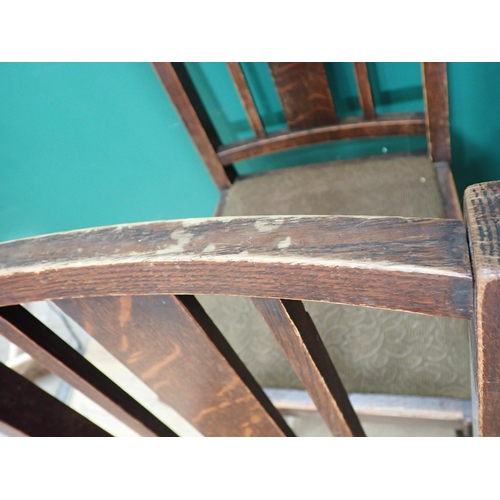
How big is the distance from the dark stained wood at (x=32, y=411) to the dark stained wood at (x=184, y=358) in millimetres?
82

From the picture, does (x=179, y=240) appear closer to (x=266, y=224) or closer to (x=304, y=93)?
(x=266, y=224)

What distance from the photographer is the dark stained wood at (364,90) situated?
707 millimetres

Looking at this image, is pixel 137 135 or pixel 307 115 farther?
pixel 137 135

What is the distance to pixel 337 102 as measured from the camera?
880 mm

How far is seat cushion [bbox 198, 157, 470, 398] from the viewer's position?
573 millimetres

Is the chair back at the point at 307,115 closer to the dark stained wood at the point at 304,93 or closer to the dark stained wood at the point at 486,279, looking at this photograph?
the dark stained wood at the point at 304,93

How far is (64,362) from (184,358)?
0.09 metres

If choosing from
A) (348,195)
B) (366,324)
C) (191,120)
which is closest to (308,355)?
(366,324)

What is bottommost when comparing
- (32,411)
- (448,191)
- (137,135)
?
(32,411)

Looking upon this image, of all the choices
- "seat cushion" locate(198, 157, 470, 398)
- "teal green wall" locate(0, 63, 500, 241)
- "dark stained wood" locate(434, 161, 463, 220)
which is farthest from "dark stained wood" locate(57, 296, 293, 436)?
"teal green wall" locate(0, 63, 500, 241)

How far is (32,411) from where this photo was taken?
1.34 feet

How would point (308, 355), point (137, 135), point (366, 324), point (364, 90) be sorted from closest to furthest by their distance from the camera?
point (308, 355)
point (366, 324)
point (364, 90)
point (137, 135)

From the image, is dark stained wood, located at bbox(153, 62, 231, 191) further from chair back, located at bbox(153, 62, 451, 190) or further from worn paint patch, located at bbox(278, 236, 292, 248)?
worn paint patch, located at bbox(278, 236, 292, 248)

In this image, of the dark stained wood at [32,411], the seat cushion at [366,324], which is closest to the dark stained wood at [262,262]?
the dark stained wood at [32,411]
